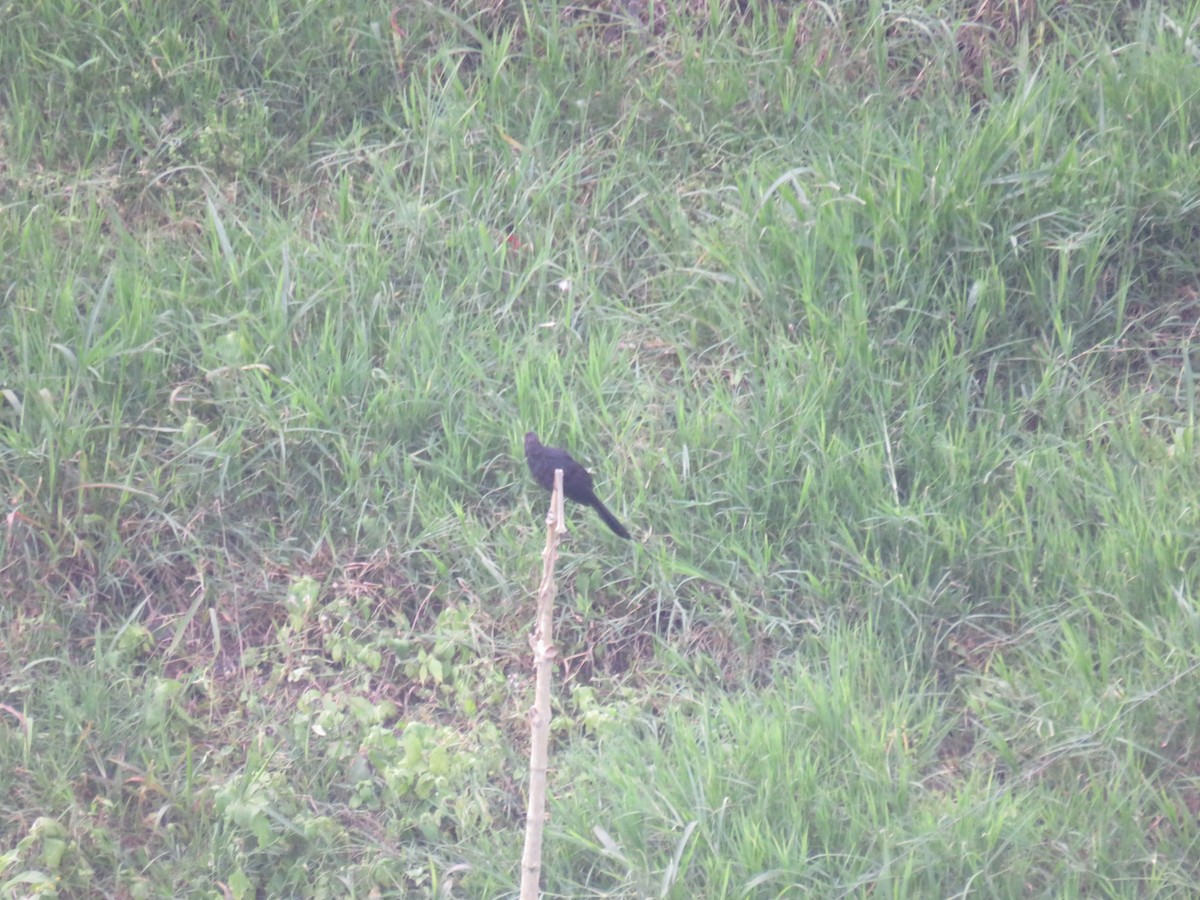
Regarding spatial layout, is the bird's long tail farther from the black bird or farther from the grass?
the grass

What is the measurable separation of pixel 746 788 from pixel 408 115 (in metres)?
3.04

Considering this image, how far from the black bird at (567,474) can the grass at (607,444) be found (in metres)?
0.25

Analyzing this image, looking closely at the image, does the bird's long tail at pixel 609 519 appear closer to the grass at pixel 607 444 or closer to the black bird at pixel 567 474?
the black bird at pixel 567 474

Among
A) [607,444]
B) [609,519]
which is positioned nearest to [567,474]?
[609,519]

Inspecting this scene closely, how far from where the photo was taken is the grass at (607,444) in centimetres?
362

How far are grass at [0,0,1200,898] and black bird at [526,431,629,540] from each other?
0.25 m

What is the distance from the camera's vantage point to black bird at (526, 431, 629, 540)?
13.0 feet

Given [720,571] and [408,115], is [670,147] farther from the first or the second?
[720,571]

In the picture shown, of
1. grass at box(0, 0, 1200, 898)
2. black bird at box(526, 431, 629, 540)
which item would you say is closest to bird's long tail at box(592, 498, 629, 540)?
black bird at box(526, 431, 629, 540)

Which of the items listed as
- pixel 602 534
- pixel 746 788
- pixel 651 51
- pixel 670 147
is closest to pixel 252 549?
pixel 602 534

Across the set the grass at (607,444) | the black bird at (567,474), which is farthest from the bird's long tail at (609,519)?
the grass at (607,444)

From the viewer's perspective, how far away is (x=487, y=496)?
14.7ft

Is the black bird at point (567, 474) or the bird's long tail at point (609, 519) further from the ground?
the black bird at point (567, 474)

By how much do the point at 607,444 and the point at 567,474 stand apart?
0.55 meters
